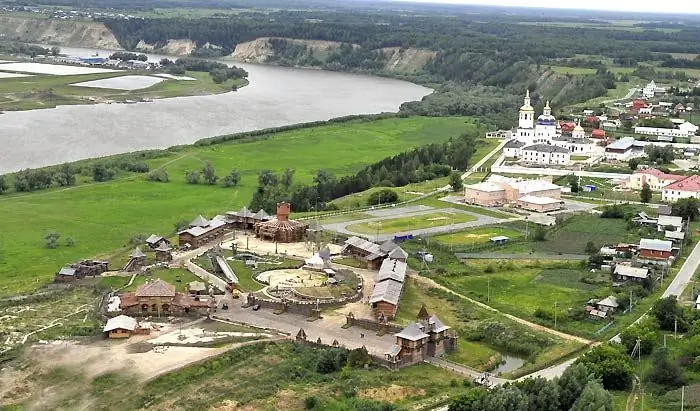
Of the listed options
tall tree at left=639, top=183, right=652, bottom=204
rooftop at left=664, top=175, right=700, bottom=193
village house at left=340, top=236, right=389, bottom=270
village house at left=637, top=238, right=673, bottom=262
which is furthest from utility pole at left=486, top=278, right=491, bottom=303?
rooftop at left=664, top=175, right=700, bottom=193

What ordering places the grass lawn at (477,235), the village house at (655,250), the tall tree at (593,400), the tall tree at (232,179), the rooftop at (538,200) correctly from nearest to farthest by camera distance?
1. the tall tree at (593,400)
2. the village house at (655,250)
3. the grass lawn at (477,235)
4. the rooftop at (538,200)
5. the tall tree at (232,179)

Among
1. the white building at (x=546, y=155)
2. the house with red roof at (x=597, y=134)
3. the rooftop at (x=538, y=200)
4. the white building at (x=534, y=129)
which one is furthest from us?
the house with red roof at (x=597, y=134)

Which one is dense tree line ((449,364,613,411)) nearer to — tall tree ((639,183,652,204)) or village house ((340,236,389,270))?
village house ((340,236,389,270))

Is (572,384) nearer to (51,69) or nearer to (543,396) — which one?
(543,396)

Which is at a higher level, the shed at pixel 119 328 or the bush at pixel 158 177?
the shed at pixel 119 328

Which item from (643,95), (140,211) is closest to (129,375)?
(140,211)

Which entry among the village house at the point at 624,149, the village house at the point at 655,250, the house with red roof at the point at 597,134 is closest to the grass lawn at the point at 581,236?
the village house at the point at 655,250

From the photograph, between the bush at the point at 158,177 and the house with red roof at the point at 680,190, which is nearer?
the house with red roof at the point at 680,190

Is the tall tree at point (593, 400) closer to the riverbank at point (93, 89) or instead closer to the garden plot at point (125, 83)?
the riverbank at point (93, 89)
